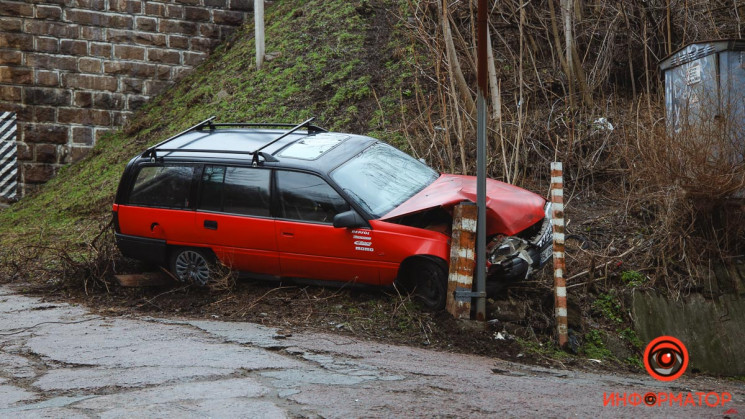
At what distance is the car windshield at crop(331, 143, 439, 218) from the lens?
8312 millimetres

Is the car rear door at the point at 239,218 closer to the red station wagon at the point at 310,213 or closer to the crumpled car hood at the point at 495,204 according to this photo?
the red station wagon at the point at 310,213

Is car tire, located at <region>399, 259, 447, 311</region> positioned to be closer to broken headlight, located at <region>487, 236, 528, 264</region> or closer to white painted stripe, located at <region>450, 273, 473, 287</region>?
white painted stripe, located at <region>450, 273, 473, 287</region>

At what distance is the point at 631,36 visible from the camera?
13.3m

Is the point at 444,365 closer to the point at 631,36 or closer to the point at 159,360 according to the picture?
the point at 159,360

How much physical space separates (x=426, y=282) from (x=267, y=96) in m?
8.33

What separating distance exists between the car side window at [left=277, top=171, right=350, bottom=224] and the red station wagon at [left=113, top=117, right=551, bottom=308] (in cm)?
1

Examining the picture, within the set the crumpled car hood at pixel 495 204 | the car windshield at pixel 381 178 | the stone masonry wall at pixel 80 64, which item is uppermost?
the stone masonry wall at pixel 80 64

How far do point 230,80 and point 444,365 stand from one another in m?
11.4

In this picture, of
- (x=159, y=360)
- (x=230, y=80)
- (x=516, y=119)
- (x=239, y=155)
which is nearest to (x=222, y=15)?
(x=230, y=80)

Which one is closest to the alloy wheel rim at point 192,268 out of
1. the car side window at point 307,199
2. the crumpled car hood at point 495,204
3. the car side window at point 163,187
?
the car side window at point 163,187

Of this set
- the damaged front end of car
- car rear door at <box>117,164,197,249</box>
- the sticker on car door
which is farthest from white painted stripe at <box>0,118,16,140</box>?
the damaged front end of car

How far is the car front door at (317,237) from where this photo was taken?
→ 812 centimetres

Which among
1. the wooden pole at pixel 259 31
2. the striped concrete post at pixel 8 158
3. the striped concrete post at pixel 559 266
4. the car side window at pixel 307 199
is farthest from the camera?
the striped concrete post at pixel 8 158

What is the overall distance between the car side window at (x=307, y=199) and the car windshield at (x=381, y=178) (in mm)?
149
